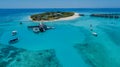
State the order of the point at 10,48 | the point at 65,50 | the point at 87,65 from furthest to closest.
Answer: the point at 10,48 → the point at 65,50 → the point at 87,65

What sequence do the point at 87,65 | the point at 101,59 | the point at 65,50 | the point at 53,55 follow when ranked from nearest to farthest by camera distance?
the point at 87,65 < the point at 101,59 < the point at 53,55 < the point at 65,50

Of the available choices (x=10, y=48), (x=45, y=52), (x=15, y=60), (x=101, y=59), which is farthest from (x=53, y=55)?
(x=10, y=48)

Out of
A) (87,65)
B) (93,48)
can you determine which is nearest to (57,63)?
(87,65)

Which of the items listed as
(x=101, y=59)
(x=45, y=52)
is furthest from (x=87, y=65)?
(x=45, y=52)

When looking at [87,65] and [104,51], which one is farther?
[104,51]

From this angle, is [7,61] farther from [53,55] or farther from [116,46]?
[116,46]

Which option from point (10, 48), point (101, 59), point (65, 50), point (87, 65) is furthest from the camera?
point (10, 48)

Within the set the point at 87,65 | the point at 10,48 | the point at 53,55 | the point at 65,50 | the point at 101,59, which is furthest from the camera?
the point at 10,48

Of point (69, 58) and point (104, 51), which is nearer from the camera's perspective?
point (69, 58)

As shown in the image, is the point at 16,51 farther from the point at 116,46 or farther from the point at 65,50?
the point at 116,46
